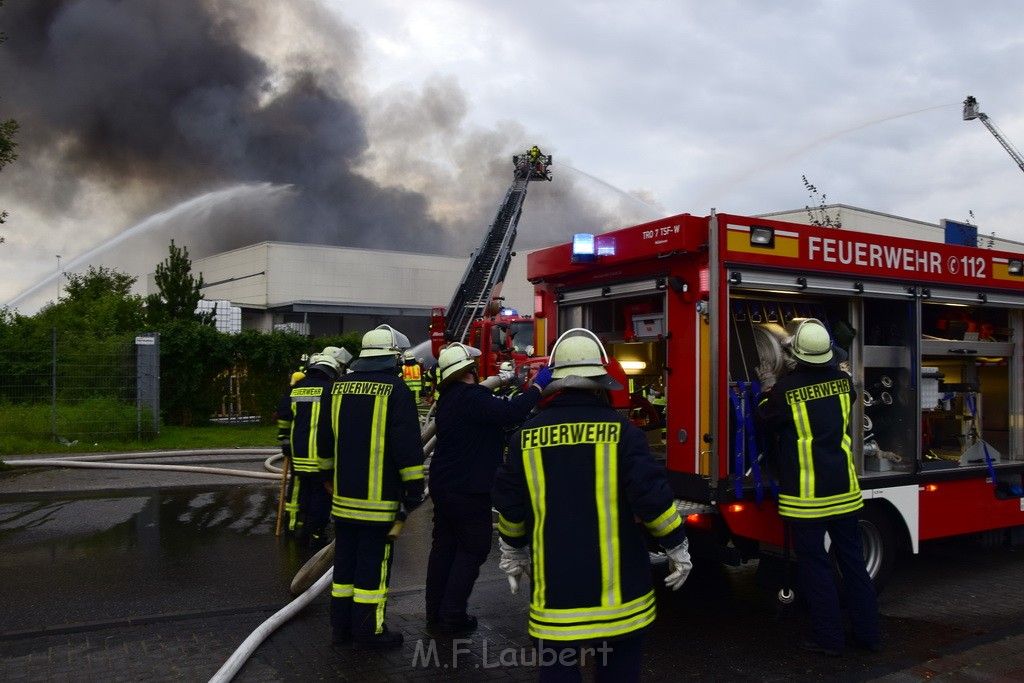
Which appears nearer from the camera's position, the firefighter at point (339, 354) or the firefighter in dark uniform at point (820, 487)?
the firefighter in dark uniform at point (820, 487)

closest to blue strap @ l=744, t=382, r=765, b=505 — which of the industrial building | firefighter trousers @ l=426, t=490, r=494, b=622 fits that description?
firefighter trousers @ l=426, t=490, r=494, b=622

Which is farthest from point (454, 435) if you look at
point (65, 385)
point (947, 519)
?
point (65, 385)

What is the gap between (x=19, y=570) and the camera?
20.6 ft

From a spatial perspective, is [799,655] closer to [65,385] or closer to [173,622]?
[173,622]

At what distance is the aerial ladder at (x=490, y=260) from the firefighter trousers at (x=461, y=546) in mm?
16178

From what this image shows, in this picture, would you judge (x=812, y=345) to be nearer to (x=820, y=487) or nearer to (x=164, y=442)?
(x=820, y=487)

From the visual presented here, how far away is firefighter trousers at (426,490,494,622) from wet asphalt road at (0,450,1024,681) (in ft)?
0.64

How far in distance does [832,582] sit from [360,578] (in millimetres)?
2654

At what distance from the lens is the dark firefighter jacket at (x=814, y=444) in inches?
182

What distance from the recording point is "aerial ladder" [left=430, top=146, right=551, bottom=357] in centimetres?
2164

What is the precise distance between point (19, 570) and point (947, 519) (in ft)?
22.8

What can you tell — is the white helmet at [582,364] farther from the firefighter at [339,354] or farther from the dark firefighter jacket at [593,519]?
the firefighter at [339,354]

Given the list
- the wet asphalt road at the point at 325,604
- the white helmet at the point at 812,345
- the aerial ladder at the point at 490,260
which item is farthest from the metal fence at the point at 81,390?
the white helmet at the point at 812,345

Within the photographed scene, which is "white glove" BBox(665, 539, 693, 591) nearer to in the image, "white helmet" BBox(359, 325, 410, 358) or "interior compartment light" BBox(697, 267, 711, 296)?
"interior compartment light" BBox(697, 267, 711, 296)
